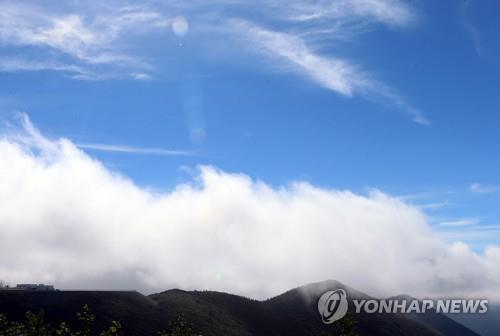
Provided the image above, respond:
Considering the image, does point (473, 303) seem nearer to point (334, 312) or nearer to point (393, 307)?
point (393, 307)

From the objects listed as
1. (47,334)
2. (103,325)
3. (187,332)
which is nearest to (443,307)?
(187,332)

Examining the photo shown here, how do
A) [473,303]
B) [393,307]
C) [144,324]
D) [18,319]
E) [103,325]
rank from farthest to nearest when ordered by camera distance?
[144,324] → [103,325] → [18,319] → [393,307] → [473,303]

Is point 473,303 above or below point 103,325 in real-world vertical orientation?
above

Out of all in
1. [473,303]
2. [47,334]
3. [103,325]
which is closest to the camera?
[47,334]

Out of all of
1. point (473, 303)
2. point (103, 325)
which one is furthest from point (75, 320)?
point (473, 303)

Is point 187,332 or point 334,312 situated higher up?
point 334,312

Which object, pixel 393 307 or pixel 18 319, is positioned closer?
pixel 393 307

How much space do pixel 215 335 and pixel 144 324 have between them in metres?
27.6

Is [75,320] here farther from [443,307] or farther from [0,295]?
[443,307]

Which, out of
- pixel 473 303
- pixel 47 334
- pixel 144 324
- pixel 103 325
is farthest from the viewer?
pixel 144 324

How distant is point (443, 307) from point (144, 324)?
118424 millimetres

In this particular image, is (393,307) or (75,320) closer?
(393,307)

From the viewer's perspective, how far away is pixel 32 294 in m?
183

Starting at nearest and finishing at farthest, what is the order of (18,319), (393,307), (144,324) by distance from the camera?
(393,307) < (18,319) < (144,324)
